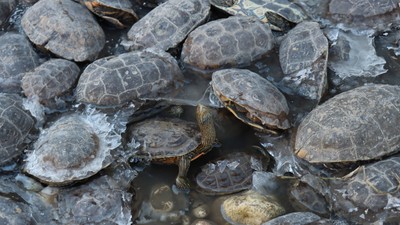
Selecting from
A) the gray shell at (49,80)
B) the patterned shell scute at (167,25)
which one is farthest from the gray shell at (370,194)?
the gray shell at (49,80)

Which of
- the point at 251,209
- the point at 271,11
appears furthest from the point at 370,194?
the point at 271,11

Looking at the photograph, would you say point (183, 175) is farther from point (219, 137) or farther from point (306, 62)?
point (306, 62)

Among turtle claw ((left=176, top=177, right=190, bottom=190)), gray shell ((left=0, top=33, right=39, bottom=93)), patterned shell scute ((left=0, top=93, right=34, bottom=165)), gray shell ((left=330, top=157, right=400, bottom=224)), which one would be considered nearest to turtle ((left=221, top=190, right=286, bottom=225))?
turtle claw ((left=176, top=177, right=190, bottom=190))

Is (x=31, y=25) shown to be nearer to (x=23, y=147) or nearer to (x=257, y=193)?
(x=23, y=147)

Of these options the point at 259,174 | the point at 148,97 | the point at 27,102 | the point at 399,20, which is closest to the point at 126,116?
the point at 148,97

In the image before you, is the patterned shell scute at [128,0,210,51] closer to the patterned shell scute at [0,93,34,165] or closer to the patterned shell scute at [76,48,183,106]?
the patterned shell scute at [76,48,183,106]

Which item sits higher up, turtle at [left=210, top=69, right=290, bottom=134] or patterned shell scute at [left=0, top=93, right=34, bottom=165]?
turtle at [left=210, top=69, right=290, bottom=134]

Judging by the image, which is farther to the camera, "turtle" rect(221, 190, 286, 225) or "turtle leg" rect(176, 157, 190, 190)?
"turtle leg" rect(176, 157, 190, 190)

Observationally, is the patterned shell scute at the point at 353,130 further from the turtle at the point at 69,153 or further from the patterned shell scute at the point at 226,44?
the turtle at the point at 69,153
